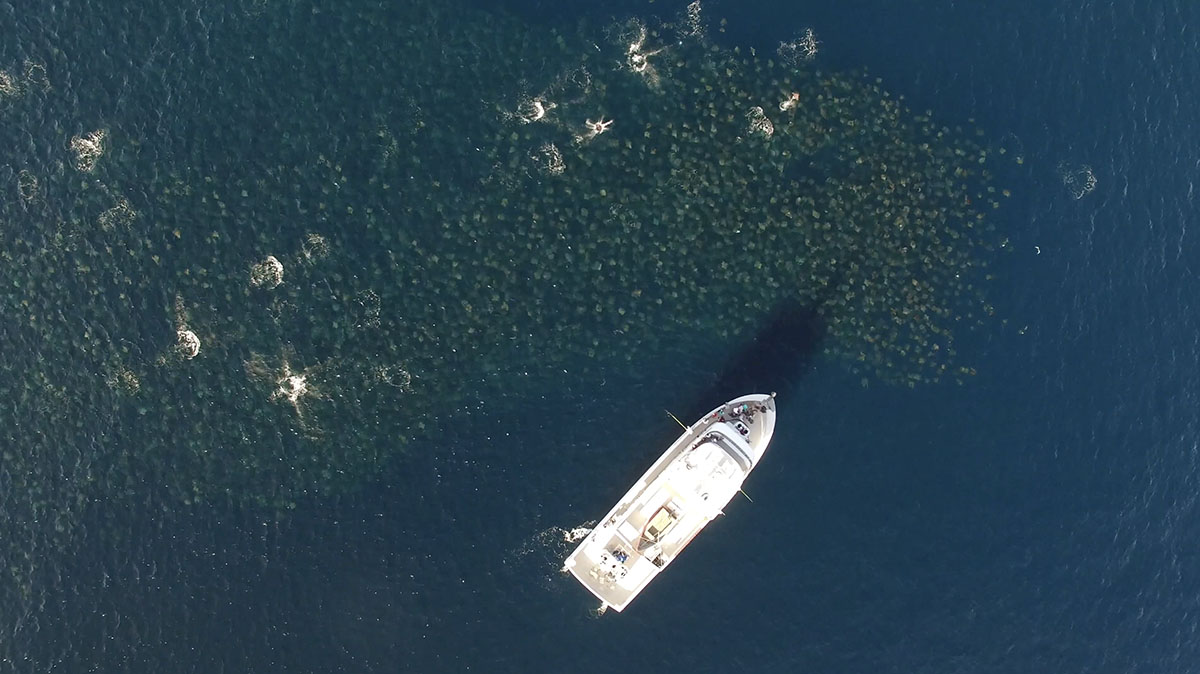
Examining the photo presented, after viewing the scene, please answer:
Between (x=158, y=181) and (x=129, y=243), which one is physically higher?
(x=158, y=181)

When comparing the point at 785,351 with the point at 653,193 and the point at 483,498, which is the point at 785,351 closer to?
the point at 653,193

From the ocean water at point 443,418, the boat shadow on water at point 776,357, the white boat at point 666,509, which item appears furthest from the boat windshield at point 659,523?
the boat shadow on water at point 776,357

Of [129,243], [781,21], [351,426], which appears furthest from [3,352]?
[781,21]

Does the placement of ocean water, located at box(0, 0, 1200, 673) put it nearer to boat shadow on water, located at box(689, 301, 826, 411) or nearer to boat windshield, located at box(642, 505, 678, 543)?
boat shadow on water, located at box(689, 301, 826, 411)

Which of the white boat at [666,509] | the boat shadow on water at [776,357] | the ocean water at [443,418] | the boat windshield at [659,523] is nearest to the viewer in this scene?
the white boat at [666,509]

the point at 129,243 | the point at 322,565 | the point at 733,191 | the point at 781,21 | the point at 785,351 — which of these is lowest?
the point at 322,565

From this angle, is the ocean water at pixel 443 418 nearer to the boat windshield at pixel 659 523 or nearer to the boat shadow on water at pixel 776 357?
the boat shadow on water at pixel 776 357
